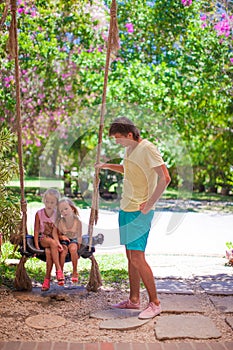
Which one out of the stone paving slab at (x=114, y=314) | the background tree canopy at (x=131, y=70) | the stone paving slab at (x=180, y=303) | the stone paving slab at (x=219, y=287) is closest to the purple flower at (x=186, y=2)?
the background tree canopy at (x=131, y=70)

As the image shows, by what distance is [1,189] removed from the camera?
426 centimetres

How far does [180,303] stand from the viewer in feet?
12.1

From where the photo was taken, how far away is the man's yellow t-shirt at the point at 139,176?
336 centimetres

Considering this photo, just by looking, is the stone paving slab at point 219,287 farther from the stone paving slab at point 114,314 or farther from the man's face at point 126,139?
the man's face at point 126,139

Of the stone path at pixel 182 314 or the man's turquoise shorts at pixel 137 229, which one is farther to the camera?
the man's turquoise shorts at pixel 137 229

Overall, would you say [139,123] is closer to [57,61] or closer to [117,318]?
[57,61]

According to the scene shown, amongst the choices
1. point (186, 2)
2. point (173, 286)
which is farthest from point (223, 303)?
point (186, 2)

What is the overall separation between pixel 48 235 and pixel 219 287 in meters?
1.39

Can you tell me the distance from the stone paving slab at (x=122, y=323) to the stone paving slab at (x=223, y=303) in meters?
0.62

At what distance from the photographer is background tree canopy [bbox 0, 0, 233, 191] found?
31.9ft

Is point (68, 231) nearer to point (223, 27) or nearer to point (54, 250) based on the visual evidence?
point (54, 250)

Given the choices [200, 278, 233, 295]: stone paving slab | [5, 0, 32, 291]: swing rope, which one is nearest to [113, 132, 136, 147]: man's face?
[5, 0, 32, 291]: swing rope

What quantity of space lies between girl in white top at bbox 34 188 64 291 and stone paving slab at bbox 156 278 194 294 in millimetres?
809

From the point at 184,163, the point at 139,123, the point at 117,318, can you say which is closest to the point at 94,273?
the point at 117,318
